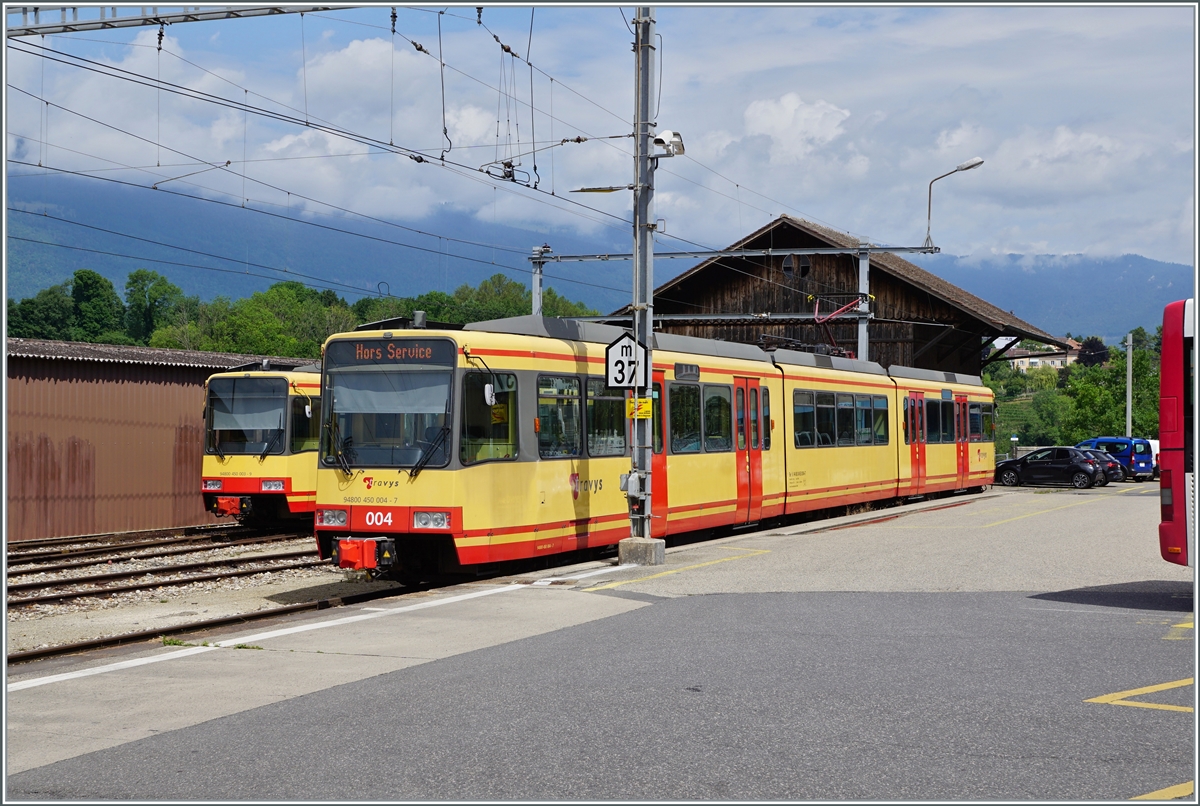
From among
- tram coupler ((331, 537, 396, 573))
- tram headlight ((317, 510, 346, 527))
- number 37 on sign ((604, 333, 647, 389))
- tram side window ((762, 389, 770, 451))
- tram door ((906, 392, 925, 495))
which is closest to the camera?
tram coupler ((331, 537, 396, 573))

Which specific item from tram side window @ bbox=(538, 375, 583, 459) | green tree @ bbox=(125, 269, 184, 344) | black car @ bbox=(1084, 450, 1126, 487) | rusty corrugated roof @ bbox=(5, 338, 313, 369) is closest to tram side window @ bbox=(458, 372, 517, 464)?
tram side window @ bbox=(538, 375, 583, 459)

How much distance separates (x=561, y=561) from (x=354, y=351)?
4.29 metres

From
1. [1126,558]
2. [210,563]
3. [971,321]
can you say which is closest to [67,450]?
[210,563]

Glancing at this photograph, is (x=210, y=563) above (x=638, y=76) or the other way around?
the other way around

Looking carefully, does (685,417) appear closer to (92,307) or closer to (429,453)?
(429,453)

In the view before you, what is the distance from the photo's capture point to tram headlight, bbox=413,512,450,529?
44.3 ft

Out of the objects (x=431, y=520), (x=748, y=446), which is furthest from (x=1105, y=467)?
(x=431, y=520)

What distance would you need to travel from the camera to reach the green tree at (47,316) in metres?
99.2

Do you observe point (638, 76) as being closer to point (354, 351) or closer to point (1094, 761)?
point (354, 351)

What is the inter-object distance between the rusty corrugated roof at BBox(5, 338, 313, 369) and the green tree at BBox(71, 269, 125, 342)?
271 feet

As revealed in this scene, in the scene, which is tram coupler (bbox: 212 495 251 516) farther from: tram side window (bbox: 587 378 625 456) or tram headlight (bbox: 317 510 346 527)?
tram headlight (bbox: 317 510 346 527)

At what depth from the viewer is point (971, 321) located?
4262 cm

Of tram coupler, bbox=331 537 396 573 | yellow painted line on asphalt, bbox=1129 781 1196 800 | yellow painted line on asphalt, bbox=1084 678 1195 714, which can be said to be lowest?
yellow painted line on asphalt, bbox=1129 781 1196 800

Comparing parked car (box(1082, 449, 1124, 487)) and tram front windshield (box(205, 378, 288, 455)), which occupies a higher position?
tram front windshield (box(205, 378, 288, 455))
